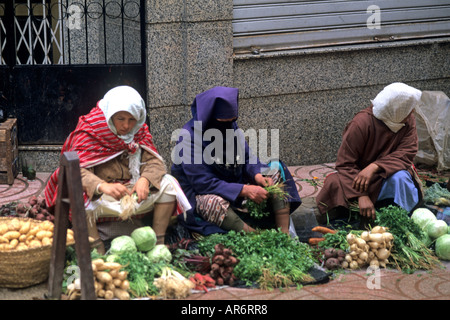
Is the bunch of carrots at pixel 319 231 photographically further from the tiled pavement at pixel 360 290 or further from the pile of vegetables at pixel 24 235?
the pile of vegetables at pixel 24 235

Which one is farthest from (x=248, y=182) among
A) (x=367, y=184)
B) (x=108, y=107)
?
(x=108, y=107)

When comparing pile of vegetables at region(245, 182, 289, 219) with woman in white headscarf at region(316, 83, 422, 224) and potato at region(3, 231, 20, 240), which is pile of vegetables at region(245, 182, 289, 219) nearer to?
woman in white headscarf at region(316, 83, 422, 224)

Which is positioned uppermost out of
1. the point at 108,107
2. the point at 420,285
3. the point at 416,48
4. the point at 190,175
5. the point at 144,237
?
the point at 416,48

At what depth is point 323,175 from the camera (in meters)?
7.71

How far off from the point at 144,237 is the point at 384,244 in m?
1.83

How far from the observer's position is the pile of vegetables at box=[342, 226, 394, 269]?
5.04 meters

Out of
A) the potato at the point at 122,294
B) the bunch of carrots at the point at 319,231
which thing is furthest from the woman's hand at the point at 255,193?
the potato at the point at 122,294

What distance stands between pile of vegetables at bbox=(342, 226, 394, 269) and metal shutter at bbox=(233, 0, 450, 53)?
11.1ft

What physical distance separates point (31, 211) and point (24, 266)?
3.46 feet

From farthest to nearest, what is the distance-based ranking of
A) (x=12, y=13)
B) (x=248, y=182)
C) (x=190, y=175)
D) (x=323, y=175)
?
(x=323, y=175) < (x=12, y=13) < (x=248, y=182) < (x=190, y=175)

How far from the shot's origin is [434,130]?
7953 mm

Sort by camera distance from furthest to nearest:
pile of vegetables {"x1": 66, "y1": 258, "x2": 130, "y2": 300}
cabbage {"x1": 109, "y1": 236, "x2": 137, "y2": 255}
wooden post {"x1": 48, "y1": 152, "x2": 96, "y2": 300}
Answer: cabbage {"x1": 109, "y1": 236, "x2": 137, "y2": 255} < pile of vegetables {"x1": 66, "y1": 258, "x2": 130, "y2": 300} < wooden post {"x1": 48, "y1": 152, "x2": 96, "y2": 300}

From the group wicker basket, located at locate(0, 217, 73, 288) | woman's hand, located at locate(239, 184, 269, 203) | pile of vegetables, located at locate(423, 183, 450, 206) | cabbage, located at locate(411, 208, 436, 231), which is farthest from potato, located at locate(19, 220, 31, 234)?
pile of vegetables, located at locate(423, 183, 450, 206)

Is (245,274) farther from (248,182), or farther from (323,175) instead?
(323,175)
